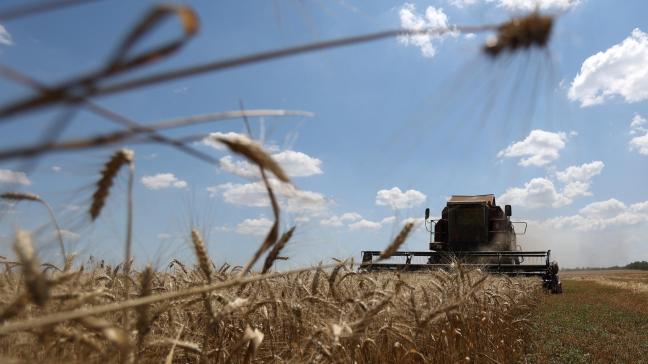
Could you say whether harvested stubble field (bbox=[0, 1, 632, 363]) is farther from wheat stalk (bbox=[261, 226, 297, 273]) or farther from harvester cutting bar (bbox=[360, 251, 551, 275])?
harvester cutting bar (bbox=[360, 251, 551, 275])

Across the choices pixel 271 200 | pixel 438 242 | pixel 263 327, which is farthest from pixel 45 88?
pixel 438 242

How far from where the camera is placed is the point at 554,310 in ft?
48.1

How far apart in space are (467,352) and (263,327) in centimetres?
229

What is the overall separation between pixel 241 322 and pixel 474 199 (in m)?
17.6

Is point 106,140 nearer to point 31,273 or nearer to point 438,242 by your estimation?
point 31,273

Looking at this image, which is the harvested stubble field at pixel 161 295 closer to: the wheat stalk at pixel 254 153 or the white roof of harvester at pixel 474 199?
the wheat stalk at pixel 254 153

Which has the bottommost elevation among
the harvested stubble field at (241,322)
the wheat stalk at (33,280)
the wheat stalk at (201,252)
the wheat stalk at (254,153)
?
the harvested stubble field at (241,322)

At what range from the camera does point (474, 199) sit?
19828 millimetres

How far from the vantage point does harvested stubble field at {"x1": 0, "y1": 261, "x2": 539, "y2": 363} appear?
1347 millimetres

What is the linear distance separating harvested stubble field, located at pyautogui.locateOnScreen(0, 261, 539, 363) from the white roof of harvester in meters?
13.0

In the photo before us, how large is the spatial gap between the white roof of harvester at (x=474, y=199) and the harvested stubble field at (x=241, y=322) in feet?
42.5

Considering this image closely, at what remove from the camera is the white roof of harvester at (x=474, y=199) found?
63.9 feet

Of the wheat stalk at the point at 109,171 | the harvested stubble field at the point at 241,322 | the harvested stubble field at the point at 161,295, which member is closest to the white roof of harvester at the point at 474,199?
the harvested stubble field at the point at 241,322

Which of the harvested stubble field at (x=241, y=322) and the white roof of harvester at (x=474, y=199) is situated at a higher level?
the white roof of harvester at (x=474, y=199)
